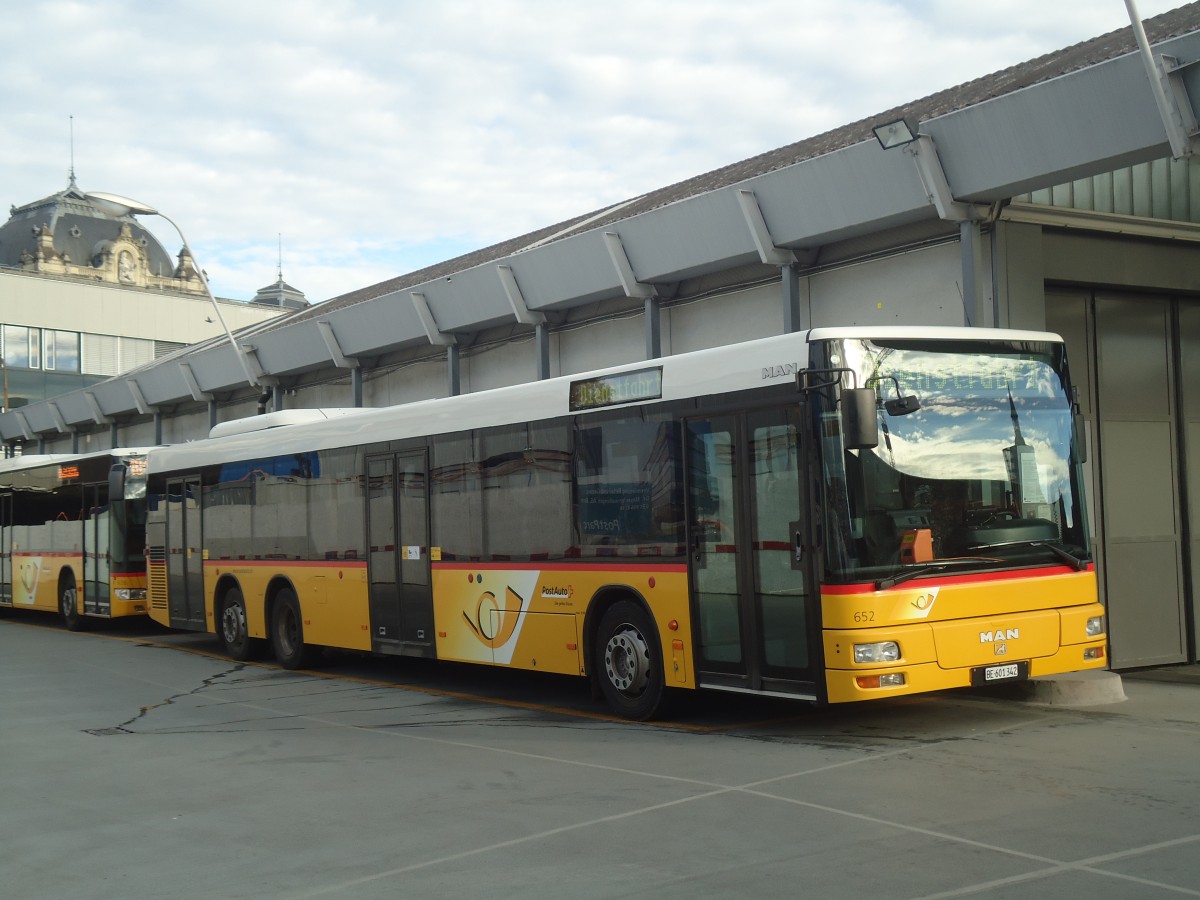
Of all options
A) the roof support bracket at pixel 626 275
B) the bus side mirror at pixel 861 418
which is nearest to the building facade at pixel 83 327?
the roof support bracket at pixel 626 275

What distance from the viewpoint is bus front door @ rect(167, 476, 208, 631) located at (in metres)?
19.7

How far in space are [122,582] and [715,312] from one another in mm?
11872

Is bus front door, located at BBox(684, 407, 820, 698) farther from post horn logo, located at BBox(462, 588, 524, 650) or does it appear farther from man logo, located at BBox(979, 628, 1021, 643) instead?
post horn logo, located at BBox(462, 588, 524, 650)

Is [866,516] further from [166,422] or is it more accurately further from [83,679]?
[166,422]

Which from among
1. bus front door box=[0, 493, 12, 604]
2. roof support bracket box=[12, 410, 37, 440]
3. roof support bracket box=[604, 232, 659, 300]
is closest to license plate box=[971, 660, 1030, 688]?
roof support bracket box=[604, 232, 659, 300]

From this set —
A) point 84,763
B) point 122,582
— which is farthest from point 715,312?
point 122,582

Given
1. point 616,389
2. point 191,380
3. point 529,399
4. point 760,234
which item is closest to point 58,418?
point 191,380

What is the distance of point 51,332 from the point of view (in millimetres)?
65625

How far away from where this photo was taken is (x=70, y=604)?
25125mm

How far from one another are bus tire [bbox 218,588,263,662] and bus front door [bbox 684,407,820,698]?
30.9 feet

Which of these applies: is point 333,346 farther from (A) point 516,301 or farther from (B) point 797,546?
(B) point 797,546

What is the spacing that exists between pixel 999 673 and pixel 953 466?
1524 millimetres

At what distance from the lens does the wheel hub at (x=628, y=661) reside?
11.4m

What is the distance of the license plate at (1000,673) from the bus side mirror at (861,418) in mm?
1907
